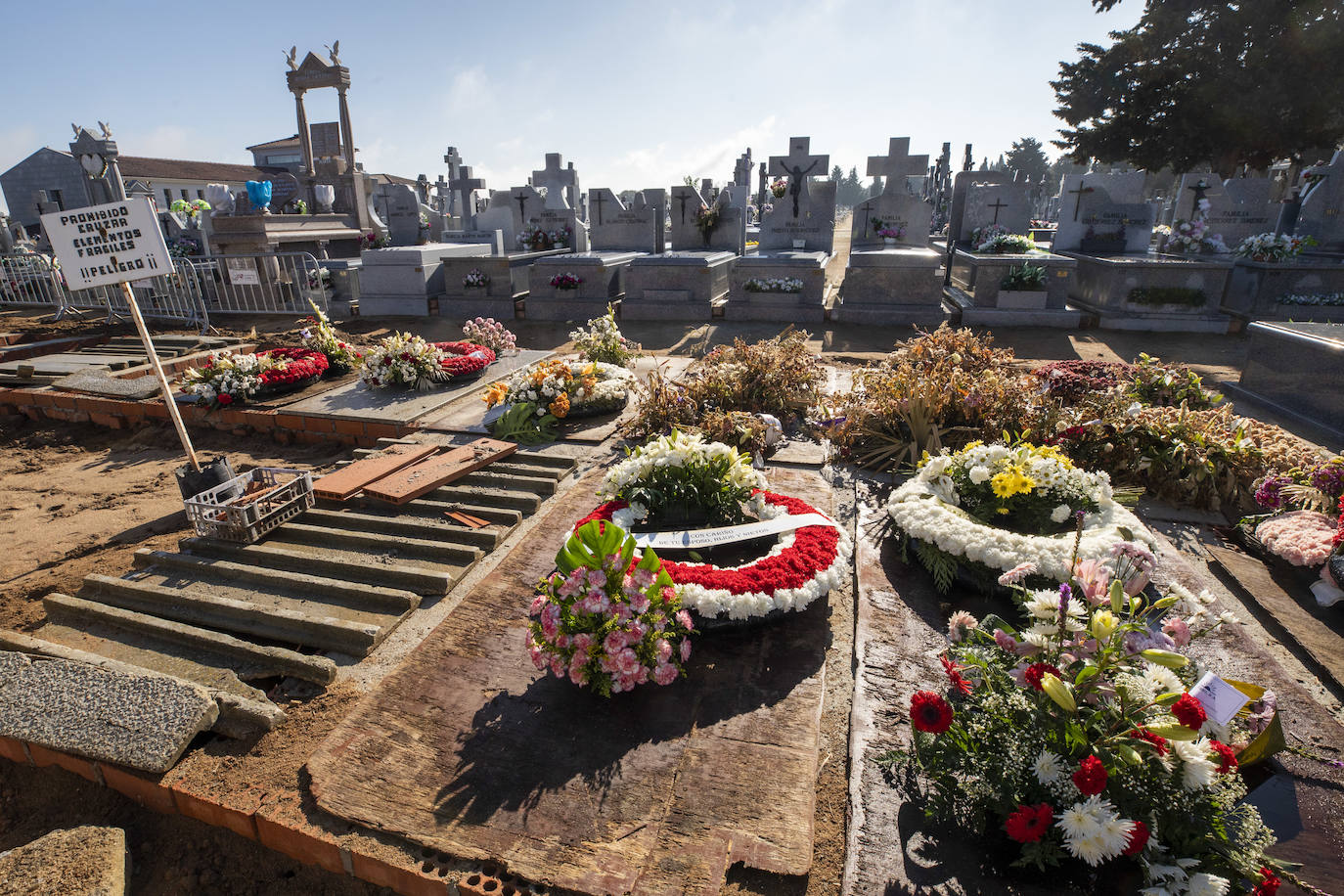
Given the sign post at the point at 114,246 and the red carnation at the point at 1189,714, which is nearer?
the red carnation at the point at 1189,714

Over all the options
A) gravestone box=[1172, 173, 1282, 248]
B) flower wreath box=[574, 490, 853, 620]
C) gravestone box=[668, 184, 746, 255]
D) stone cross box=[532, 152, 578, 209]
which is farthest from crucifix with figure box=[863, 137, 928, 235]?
flower wreath box=[574, 490, 853, 620]

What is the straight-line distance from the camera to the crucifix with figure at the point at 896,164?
13.6m

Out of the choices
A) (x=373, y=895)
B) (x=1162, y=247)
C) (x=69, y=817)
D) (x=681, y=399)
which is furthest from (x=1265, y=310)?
(x=69, y=817)

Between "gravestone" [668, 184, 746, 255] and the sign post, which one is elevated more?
"gravestone" [668, 184, 746, 255]

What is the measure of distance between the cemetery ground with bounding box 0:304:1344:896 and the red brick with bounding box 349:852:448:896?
3 centimetres

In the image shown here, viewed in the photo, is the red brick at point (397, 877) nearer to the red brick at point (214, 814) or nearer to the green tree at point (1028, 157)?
the red brick at point (214, 814)

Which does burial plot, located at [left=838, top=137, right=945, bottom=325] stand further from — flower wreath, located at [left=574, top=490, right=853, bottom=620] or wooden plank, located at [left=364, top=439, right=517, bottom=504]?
flower wreath, located at [left=574, top=490, right=853, bottom=620]

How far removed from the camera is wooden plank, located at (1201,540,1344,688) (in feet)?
10.6

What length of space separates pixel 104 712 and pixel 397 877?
1.65 m

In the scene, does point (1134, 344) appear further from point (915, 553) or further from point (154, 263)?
point (154, 263)

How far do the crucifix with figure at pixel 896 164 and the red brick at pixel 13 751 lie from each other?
46.3 feet

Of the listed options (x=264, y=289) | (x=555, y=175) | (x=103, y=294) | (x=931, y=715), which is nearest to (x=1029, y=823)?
(x=931, y=715)

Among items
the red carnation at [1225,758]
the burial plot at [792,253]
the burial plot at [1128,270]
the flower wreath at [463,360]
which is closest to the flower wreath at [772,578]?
the red carnation at [1225,758]

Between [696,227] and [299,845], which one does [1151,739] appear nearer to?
[299,845]
